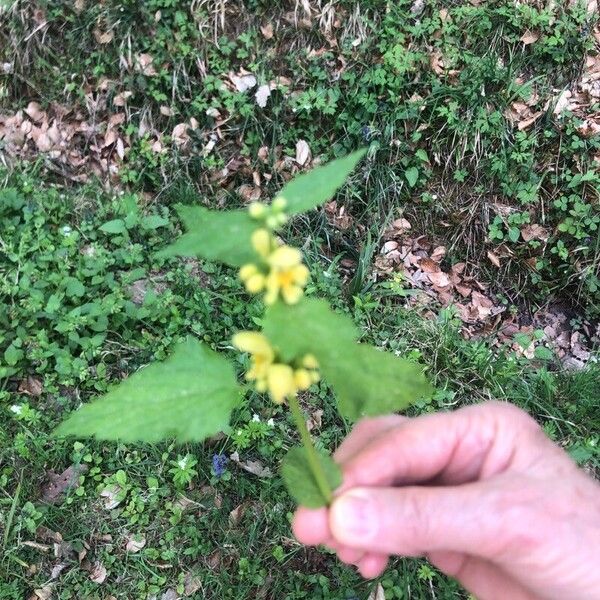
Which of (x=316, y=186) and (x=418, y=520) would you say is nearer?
(x=316, y=186)

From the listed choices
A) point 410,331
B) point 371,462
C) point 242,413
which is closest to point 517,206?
point 410,331

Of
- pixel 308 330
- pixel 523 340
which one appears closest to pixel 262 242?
pixel 308 330

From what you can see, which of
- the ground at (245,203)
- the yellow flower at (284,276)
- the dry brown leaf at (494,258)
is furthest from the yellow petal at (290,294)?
the dry brown leaf at (494,258)

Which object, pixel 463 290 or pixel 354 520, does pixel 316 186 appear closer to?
pixel 354 520

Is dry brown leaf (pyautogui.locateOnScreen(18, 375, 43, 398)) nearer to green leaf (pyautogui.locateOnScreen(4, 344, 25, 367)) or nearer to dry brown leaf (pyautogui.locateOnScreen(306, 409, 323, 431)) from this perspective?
green leaf (pyautogui.locateOnScreen(4, 344, 25, 367))

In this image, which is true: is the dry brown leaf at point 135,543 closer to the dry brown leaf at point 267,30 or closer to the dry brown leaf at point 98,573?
the dry brown leaf at point 98,573

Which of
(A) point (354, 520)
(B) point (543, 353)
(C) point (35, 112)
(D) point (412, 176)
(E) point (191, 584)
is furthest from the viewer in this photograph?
(C) point (35, 112)

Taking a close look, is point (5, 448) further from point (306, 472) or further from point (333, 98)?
point (333, 98)
